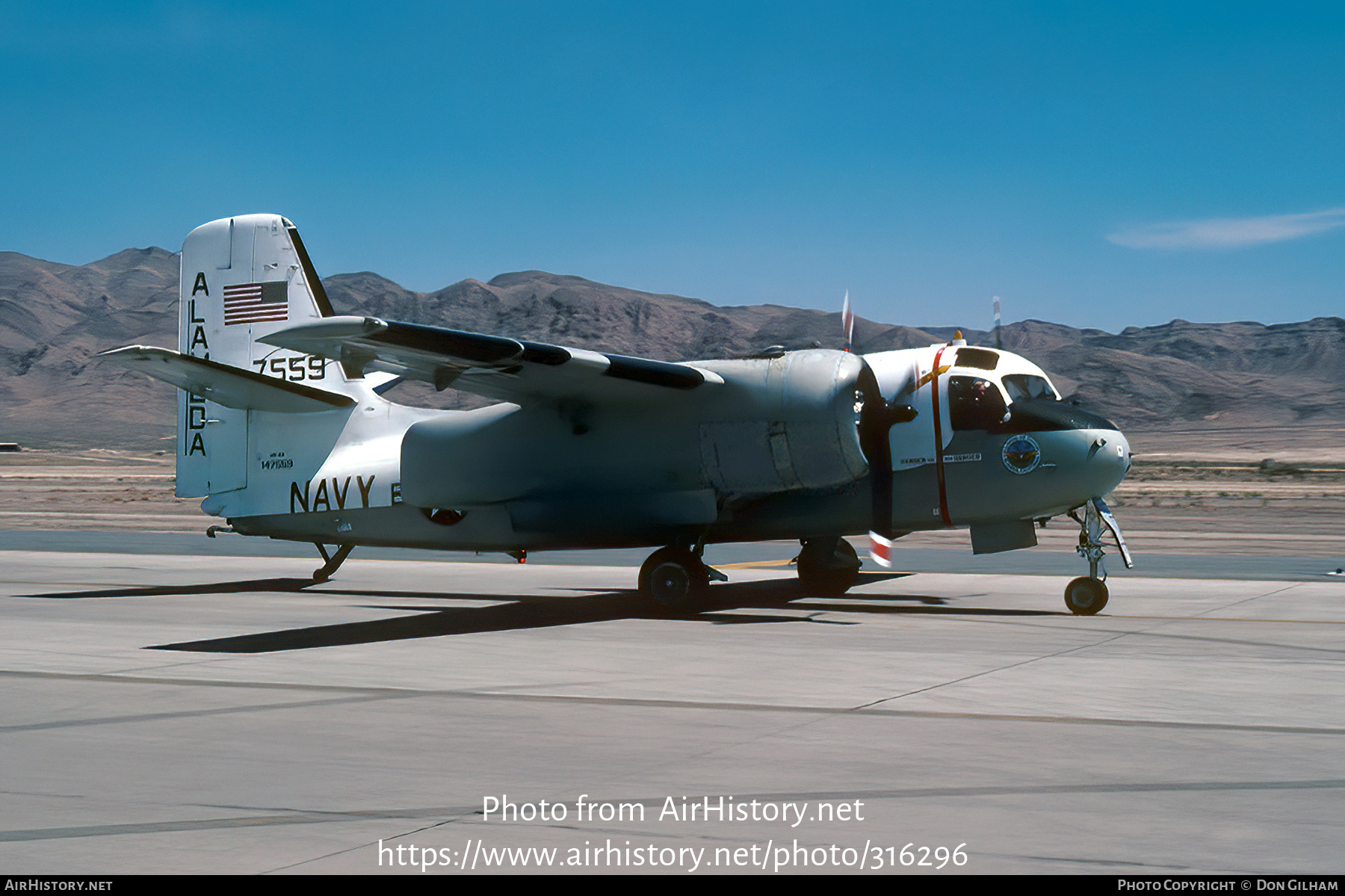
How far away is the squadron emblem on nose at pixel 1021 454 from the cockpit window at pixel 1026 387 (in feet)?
2.26

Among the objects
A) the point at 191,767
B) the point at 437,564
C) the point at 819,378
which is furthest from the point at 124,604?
Answer: the point at 191,767

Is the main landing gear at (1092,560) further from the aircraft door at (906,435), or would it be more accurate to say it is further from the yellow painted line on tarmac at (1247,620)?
the aircraft door at (906,435)

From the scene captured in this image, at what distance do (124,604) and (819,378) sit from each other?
11426mm

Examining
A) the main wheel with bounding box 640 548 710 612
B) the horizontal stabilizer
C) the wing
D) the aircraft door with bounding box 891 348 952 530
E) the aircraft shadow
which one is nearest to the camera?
the wing

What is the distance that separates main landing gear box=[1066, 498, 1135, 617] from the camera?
17.7m

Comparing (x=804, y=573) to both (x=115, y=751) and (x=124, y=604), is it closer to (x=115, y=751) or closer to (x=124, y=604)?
Answer: (x=124, y=604)

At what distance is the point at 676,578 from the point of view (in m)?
18.7

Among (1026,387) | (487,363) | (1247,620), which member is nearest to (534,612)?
(487,363)

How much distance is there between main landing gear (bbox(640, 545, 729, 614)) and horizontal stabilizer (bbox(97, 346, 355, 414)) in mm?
6411

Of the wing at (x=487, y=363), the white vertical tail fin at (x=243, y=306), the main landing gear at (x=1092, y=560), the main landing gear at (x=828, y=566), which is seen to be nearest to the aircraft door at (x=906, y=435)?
the main landing gear at (x=1092, y=560)

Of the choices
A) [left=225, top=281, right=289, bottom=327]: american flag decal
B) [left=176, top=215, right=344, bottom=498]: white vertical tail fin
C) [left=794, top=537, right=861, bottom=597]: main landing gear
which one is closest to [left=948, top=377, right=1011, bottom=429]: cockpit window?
[left=794, top=537, right=861, bottom=597]: main landing gear

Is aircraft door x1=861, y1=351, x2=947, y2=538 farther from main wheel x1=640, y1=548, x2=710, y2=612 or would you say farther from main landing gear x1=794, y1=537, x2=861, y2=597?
main wheel x1=640, y1=548, x2=710, y2=612

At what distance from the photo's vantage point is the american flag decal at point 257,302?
884 inches
